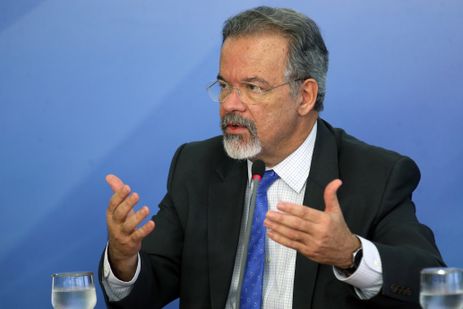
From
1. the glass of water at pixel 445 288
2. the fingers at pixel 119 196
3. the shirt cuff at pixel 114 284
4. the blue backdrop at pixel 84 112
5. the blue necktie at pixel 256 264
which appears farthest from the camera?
the blue backdrop at pixel 84 112

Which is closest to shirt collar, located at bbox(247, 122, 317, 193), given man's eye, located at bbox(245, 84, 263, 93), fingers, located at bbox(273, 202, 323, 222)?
man's eye, located at bbox(245, 84, 263, 93)

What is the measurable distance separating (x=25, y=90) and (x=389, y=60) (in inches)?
54.7

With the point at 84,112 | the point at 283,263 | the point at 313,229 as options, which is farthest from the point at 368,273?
the point at 84,112

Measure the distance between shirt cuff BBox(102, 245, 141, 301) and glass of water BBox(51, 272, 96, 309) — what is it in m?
0.43

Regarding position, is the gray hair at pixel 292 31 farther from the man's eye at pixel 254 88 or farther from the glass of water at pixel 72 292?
the glass of water at pixel 72 292

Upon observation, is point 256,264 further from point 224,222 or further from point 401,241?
point 401,241

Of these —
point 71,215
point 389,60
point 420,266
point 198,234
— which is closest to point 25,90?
point 71,215

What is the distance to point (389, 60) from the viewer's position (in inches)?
130

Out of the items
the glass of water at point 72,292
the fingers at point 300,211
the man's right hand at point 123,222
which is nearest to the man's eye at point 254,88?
the man's right hand at point 123,222

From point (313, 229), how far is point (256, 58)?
78 cm

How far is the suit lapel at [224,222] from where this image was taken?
2.67 metres

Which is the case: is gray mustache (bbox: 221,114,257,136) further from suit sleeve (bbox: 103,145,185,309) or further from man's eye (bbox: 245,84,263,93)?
suit sleeve (bbox: 103,145,185,309)

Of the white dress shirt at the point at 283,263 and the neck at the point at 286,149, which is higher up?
the neck at the point at 286,149

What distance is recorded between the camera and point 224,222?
2.76 metres
